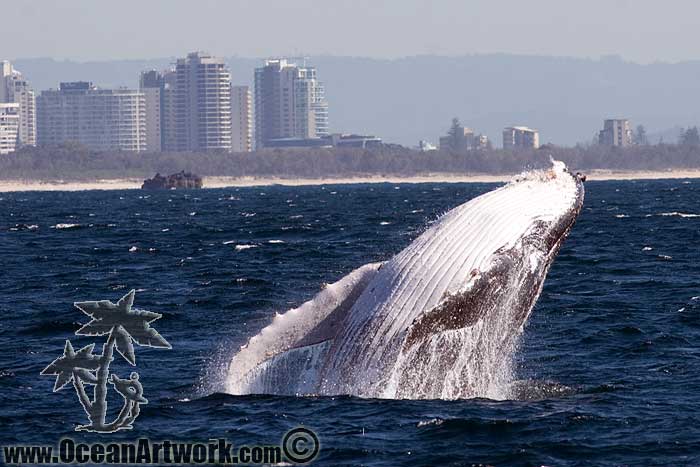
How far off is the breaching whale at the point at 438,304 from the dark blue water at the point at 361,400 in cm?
72

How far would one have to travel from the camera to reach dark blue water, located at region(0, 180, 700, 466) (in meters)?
15.1

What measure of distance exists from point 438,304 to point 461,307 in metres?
0.26

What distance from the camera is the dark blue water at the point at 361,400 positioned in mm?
15133

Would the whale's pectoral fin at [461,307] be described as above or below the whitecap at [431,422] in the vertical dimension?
above

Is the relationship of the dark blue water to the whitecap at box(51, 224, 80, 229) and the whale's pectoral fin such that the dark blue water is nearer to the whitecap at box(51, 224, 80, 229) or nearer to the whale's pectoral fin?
the whale's pectoral fin

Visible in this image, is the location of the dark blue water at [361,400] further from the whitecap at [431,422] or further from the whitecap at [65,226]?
the whitecap at [65,226]

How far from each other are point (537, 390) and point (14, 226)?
186 feet

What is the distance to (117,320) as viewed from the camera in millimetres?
14359

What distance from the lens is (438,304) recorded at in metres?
13.3

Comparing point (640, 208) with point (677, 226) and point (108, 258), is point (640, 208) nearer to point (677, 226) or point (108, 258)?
point (677, 226)

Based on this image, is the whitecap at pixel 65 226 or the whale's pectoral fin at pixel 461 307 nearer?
the whale's pectoral fin at pixel 461 307

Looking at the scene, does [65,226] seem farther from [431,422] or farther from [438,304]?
[438,304]

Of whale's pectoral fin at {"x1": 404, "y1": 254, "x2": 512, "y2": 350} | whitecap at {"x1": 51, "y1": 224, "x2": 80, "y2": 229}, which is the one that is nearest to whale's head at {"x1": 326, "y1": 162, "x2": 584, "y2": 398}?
whale's pectoral fin at {"x1": 404, "y1": 254, "x2": 512, "y2": 350}


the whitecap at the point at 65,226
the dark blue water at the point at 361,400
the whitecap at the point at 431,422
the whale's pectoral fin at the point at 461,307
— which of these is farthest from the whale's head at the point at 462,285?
the whitecap at the point at 65,226
